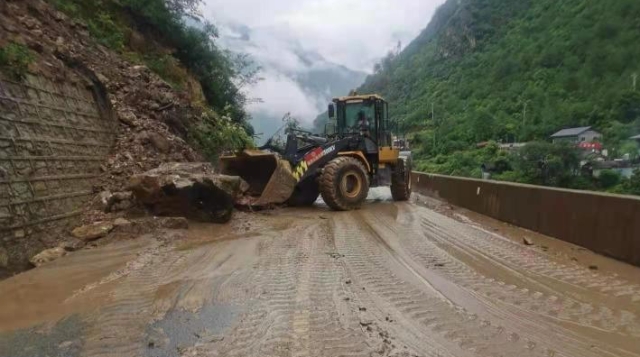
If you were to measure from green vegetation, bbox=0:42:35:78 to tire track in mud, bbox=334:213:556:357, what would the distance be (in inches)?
226

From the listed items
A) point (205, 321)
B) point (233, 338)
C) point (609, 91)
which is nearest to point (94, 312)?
point (205, 321)

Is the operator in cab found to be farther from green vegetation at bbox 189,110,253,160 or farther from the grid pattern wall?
the grid pattern wall

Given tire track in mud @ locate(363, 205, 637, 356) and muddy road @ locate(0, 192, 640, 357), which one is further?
tire track in mud @ locate(363, 205, 637, 356)

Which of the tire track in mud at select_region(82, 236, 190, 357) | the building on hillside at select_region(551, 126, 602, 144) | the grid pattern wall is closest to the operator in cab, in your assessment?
the grid pattern wall

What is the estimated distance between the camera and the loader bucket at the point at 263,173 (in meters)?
9.59

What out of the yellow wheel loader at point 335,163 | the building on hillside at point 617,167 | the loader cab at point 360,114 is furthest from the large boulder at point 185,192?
the building on hillside at point 617,167

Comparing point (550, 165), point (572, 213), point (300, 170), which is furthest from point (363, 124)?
point (550, 165)

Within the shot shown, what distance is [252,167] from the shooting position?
10.7 meters

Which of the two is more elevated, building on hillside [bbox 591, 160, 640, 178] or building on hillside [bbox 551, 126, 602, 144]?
building on hillside [bbox 551, 126, 602, 144]

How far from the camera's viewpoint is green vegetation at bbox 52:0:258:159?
1252 cm

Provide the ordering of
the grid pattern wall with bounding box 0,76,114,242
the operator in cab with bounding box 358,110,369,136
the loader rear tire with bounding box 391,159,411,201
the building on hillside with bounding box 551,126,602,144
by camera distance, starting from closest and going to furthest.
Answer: the grid pattern wall with bounding box 0,76,114,242
the operator in cab with bounding box 358,110,369,136
the loader rear tire with bounding box 391,159,411,201
the building on hillside with bounding box 551,126,602,144

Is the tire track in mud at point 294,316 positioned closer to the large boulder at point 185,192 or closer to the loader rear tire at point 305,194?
the large boulder at point 185,192

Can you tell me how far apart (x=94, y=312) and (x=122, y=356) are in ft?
3.37

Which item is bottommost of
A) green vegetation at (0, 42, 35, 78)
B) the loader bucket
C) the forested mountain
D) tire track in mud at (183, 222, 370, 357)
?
tire track in mud at (183, 222, 370, 357)
